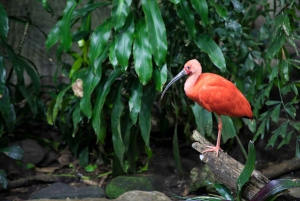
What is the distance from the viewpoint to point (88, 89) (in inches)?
204

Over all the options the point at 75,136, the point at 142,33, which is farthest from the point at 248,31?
the point at 75,136

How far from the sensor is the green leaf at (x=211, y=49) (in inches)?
193

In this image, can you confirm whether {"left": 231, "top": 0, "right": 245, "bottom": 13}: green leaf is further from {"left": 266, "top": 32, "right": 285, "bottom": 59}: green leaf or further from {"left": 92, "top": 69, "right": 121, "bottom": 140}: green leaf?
{"left": 92, "top": 69, "right": 121, "bottom": 140}: green leaf

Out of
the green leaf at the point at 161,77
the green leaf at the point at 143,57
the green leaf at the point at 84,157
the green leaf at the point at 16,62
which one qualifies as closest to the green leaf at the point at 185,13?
the green leaf at the point at 143,57

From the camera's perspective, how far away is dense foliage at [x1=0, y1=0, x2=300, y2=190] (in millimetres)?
4781

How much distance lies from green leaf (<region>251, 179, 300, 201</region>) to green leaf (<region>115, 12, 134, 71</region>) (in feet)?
5.67

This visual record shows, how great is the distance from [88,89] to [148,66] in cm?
79

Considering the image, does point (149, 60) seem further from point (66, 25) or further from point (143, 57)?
point (66, 25)

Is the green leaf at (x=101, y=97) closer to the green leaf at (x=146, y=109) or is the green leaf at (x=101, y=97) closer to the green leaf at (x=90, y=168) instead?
the green leaf at (x=146, y=109)

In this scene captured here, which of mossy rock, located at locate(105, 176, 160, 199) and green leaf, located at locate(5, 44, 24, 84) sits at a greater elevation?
green leaf, located at locate(5, 44, 24, 84)

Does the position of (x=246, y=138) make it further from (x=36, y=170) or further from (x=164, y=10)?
(x=36, y=170)

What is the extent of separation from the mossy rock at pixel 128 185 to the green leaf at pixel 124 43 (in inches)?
60.8

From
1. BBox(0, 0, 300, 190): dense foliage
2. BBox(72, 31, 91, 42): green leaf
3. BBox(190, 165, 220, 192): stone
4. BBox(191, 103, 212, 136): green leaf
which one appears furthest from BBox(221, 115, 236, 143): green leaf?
BBox(72, 31, 91, 42): green leaf

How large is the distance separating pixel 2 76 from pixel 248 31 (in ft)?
9.38
